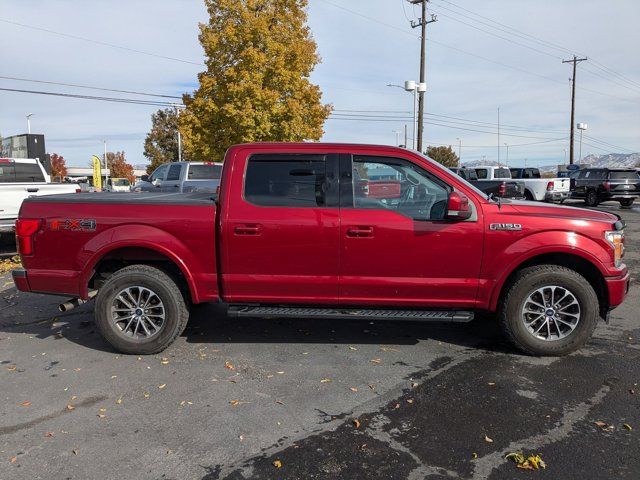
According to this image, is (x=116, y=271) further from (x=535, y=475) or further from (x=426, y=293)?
(x=535, y=475)

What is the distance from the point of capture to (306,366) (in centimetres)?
446

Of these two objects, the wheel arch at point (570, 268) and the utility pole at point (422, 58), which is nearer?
the wheel arch at point (570, 268)

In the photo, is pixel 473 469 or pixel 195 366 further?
pixel 195 366

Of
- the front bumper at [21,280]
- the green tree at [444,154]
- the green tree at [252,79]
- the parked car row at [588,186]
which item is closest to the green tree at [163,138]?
the green tree at [252,79]

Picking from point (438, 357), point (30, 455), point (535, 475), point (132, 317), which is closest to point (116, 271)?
point (132, 317)

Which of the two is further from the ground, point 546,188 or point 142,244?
point 546,188

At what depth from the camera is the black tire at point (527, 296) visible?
448cm

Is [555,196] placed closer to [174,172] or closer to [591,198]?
[591,198]

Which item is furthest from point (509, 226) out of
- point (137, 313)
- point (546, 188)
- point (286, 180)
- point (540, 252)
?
point (546, 188)

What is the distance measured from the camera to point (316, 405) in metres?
3.74

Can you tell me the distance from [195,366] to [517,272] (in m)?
3.04

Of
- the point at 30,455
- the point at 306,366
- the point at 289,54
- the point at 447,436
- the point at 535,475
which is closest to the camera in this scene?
the point at 535,475

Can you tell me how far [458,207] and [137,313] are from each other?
122 inches

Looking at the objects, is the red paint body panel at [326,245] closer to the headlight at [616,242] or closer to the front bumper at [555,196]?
the headlight at [616,242]
